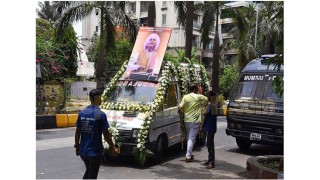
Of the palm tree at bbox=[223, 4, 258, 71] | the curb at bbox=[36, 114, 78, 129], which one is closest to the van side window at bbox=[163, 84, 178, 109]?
the curb at bbox=[36, 114, 78, 129]

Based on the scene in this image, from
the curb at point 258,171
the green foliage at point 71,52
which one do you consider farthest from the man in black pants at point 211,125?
the green foliage at point 71,52

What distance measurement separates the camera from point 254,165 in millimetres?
6879

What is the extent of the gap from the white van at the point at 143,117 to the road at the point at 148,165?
0.40m

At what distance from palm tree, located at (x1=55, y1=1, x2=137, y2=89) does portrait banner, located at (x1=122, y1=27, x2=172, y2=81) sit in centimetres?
845

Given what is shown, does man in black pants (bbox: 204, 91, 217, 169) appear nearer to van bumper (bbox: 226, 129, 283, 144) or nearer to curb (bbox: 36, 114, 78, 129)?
van bumper (bbox: 226, 129, 283, 144)

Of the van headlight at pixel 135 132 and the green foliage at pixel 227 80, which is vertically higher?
the green foliage at pixel 227 80

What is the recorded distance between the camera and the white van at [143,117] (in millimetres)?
7719

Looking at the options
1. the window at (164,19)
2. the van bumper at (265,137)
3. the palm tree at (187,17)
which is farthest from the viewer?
the window at (164,19)

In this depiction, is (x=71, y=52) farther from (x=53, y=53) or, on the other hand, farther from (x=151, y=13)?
(x=151, y=13)

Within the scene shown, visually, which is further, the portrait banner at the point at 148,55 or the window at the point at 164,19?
the window at the point at 164,19

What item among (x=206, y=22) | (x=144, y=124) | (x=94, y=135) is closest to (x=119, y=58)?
(x=206, y=22)

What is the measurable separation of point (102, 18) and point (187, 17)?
16.0ft

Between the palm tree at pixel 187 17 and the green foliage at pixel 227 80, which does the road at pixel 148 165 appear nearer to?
the palm tree at pixel 187 17

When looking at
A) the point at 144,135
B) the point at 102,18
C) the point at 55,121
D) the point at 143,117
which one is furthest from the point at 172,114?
the point at 102,18
